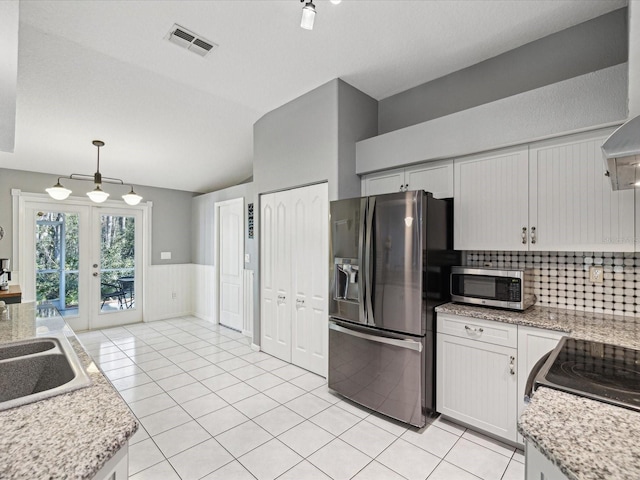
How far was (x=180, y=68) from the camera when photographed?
300 centimetres

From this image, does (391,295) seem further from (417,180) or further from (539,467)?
(539,467)

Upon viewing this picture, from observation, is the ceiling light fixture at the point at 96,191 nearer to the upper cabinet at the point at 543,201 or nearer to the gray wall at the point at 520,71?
the gray wall at the point at 520,71

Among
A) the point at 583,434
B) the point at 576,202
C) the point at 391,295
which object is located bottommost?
the point at 583,434

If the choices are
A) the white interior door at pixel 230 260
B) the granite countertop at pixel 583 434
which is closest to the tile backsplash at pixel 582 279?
the granite countertop at pixel 583 434

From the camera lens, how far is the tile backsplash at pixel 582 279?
2184mm

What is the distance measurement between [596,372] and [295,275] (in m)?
2.62

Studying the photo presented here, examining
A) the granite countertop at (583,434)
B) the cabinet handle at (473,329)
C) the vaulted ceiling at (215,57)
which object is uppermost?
the vaulted ceiling at (215,57)

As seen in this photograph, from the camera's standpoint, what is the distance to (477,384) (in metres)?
2.28

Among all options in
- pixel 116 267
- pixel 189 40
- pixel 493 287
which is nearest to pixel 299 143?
pixel 189 40

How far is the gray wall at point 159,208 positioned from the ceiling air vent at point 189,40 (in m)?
3.68

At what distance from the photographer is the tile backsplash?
218 centimetres

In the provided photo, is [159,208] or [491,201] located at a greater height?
[159,208]

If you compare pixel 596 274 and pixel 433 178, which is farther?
pixel 433 178

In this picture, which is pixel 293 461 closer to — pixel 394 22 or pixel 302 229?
pixel 302 229
